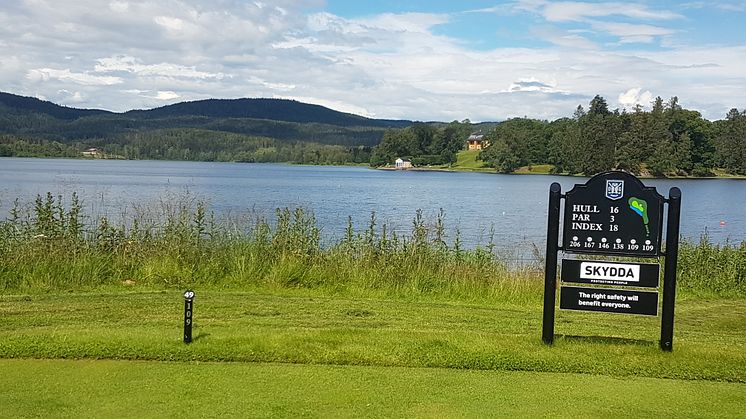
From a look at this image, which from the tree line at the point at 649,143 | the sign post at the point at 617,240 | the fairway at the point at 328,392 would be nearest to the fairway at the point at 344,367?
the fairway at the point at 328,392

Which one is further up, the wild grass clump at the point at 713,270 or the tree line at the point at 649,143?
the tree line at the point at 649,143

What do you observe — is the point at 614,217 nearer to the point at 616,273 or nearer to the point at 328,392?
the point at 616,273

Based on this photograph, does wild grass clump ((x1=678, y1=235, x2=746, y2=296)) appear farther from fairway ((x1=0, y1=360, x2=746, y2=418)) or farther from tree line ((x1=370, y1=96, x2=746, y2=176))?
tree line ((x1=370, y1=96, x2=746, y2=176))

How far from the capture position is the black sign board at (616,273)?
7.71 meters

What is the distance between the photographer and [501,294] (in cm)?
1320

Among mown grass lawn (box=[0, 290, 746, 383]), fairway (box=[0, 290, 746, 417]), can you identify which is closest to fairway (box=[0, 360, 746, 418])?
fairway (box=[0, 290, 746, 417])

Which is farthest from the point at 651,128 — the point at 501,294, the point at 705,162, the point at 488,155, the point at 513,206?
the point at 501,294

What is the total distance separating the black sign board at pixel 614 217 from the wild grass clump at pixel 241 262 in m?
5.58

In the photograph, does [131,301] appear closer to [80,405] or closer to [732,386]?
[80,405]

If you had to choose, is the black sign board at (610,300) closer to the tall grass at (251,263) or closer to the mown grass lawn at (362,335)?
the mown grass lawn at (362,335)

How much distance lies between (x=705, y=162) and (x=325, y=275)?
102675mm

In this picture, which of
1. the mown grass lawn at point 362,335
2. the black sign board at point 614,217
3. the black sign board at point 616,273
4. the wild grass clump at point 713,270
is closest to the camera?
the mown grass lawn at point 362,335

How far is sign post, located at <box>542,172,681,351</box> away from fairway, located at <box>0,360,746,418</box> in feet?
3.88

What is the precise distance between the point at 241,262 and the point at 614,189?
8.05m
